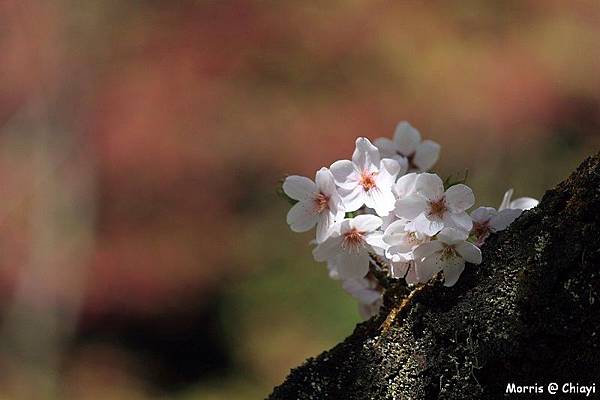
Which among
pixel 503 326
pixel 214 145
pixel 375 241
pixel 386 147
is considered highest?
pixel 214 145

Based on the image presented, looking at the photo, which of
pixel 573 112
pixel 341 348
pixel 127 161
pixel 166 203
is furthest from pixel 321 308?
pixel 341 348

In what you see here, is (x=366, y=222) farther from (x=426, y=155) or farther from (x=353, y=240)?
(x=426, y=155)

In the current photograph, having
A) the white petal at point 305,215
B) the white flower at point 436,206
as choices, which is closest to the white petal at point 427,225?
the white flower at point 436,206

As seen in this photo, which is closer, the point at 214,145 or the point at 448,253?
the point at 448,253

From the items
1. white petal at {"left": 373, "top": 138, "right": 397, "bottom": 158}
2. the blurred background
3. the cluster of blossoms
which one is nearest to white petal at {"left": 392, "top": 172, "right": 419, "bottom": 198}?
the cluster of blossoms

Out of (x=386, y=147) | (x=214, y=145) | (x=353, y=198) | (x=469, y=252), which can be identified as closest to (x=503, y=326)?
(x=469, y=252)

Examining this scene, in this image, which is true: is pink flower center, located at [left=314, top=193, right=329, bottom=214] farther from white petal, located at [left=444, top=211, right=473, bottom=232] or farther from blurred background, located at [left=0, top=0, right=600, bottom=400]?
blurred background, located at [left=0, top=0, right=600, bottom=400]
